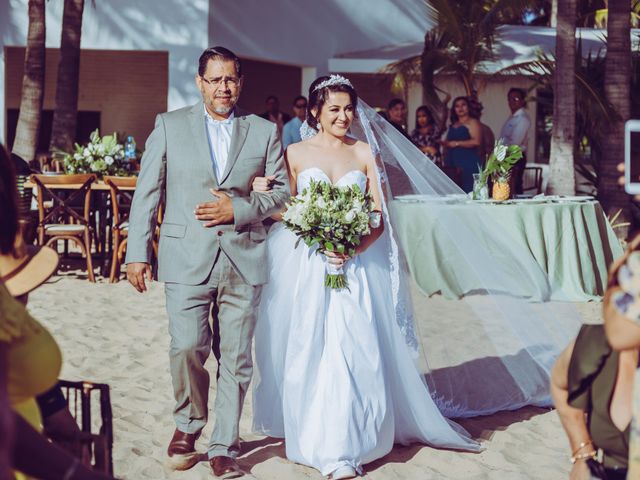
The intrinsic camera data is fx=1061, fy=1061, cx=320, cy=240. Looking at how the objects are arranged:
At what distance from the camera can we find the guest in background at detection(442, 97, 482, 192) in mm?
12469

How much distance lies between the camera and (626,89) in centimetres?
1342

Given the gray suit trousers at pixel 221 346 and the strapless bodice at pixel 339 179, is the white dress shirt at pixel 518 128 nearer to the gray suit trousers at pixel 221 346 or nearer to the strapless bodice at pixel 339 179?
the strapless bodice at pixel 339 179

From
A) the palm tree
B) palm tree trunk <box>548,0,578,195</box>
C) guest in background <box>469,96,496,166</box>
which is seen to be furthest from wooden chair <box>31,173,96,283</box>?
the palm tree

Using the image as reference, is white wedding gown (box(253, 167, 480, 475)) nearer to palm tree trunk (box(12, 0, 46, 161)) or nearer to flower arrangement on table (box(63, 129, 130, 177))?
flower arrangement on table (box(63, 129, 130, 177))

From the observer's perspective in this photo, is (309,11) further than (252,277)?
Yes

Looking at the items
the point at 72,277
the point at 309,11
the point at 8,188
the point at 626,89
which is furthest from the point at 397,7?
the point at 8,188

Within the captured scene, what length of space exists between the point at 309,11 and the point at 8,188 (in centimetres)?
2010

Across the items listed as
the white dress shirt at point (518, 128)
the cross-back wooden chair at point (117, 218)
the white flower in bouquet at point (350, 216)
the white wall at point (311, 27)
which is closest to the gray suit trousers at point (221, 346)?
the white flower in bouquet at point (350, 216)

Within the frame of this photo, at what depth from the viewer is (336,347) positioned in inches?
208

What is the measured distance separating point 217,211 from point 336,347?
3.04 ft

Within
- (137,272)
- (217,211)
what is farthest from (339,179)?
(137,272)

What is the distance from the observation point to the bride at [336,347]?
5234 millimetres

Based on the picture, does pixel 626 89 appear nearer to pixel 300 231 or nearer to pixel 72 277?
pixel 72 277

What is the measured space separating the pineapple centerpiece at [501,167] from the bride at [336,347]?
13.9ft
